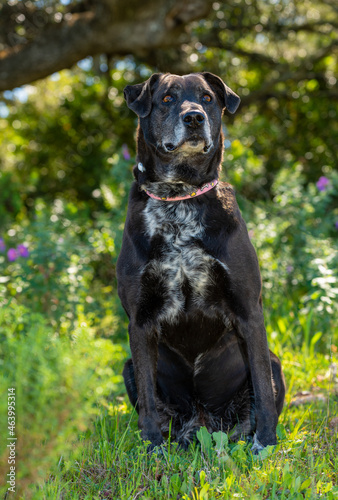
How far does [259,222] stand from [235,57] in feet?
12.6

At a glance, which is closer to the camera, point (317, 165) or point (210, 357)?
point (210, 357)

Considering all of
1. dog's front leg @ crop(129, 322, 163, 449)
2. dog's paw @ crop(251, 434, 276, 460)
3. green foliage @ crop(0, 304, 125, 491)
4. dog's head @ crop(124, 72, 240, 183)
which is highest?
dog's head @ crop(124, 72, 240, 183)

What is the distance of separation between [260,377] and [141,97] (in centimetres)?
154

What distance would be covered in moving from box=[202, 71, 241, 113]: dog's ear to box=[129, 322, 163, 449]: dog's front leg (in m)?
1.26

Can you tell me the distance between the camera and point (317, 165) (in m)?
7.06

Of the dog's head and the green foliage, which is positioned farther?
the dog's head

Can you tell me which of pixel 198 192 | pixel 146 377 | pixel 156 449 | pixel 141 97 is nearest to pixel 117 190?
pixel 141 97

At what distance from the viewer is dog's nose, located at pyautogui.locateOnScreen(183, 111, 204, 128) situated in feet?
8.89

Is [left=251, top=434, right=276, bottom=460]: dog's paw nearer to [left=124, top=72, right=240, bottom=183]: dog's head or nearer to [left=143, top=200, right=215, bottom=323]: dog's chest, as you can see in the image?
[left=143, top=200, right=215, bottom=323]: dog's chest

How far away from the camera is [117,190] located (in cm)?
502

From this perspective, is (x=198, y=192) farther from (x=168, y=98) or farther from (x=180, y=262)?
(x=168, y=98)

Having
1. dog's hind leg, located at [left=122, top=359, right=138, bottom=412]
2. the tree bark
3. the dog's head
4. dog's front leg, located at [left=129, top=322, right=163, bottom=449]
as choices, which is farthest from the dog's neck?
the tree bark

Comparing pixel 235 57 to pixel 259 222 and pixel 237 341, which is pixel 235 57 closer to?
pixel 259 222

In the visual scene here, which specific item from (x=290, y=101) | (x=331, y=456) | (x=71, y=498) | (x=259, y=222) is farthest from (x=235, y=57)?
(x=71, y=498)
